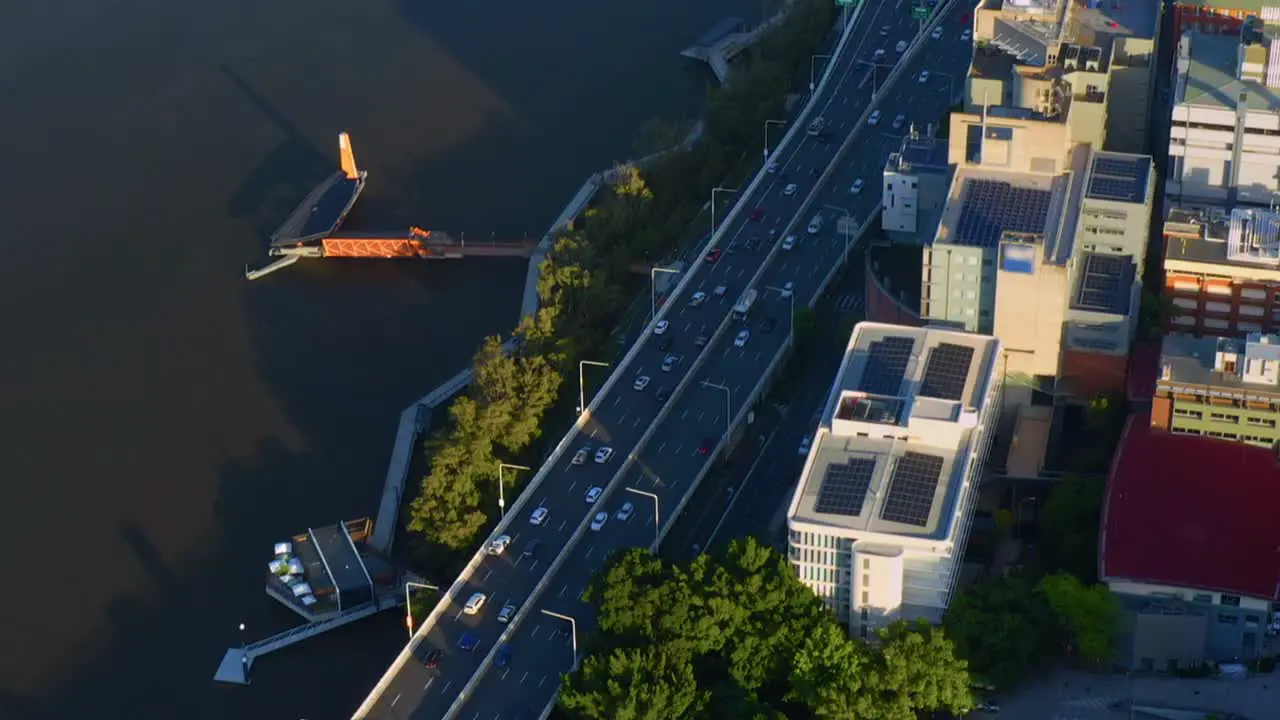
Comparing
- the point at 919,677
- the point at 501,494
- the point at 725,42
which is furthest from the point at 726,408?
the point at 725,42

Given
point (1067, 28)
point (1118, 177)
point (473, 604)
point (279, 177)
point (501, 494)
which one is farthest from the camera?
point (279, 177)

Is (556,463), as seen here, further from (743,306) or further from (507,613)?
(743,306)

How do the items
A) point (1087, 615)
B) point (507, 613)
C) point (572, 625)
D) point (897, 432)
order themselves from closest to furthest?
1. point (1087, 615)
2. point (897, 432)
3. point (572, 625)
4. point (507, 613)

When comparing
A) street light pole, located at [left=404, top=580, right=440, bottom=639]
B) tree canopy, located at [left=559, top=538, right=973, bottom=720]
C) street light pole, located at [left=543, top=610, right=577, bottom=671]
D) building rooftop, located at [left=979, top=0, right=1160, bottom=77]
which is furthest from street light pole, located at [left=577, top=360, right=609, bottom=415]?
building rooftop, located at [left=979, top=0, right=1160, bottom=77]

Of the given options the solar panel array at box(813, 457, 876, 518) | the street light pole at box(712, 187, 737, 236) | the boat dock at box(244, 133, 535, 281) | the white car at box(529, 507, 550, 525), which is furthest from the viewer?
the boat dock at box(244, 133, 535, 281)

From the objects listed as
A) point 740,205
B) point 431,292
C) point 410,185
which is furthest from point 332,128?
point 740,205

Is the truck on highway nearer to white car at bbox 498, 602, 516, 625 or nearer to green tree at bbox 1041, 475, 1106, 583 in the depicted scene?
green tree at bbox 1041, 475, 1106, 583

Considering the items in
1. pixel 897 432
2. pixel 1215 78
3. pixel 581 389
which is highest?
pixel 1215 78

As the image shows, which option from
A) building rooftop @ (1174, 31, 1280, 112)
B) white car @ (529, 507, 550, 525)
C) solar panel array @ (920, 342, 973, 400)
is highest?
building rooftop @ (1174, 31, 1280, 112)
